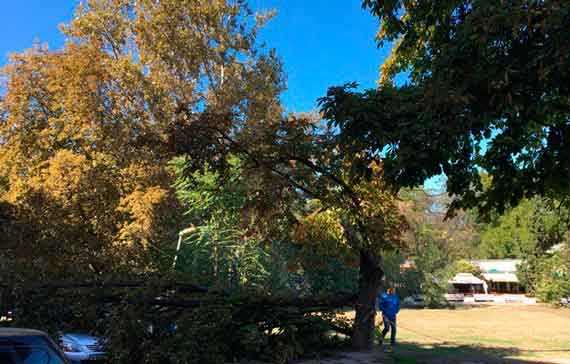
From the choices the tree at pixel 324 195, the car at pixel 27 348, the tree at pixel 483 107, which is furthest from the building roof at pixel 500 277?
the car at pixel 27 348

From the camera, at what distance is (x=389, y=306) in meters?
14.0

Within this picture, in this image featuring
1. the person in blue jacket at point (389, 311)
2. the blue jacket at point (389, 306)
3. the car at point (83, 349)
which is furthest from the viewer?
the blue jacket at point (389, 306)

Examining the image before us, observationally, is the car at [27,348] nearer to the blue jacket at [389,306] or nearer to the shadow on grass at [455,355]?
the shadow on grass at [455,355]

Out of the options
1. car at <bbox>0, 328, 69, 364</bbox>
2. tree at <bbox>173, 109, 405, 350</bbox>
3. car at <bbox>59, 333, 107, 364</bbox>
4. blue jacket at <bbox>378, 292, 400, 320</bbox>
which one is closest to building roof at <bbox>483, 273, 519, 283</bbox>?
blue jacket at <bbox>378, 292, 400, 320</bbox>

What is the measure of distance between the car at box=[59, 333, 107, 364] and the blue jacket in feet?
24.9

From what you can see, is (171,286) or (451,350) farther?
(451,350)

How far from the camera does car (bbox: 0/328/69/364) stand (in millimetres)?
4207

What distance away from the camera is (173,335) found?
9516 mm

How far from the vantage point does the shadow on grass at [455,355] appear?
10.1m

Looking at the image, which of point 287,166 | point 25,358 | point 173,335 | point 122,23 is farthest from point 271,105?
point 25,358

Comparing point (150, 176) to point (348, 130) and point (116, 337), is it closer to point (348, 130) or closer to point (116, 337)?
point (116, 337)

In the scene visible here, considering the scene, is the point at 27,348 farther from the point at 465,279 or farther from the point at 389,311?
the point at 465,279

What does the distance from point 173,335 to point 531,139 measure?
7.12 metres

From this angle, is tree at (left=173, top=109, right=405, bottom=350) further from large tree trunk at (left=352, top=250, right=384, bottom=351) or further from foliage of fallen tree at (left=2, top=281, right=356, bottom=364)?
foliage of fallen tree at (left=2, top=281, right=356, bottom=364)
